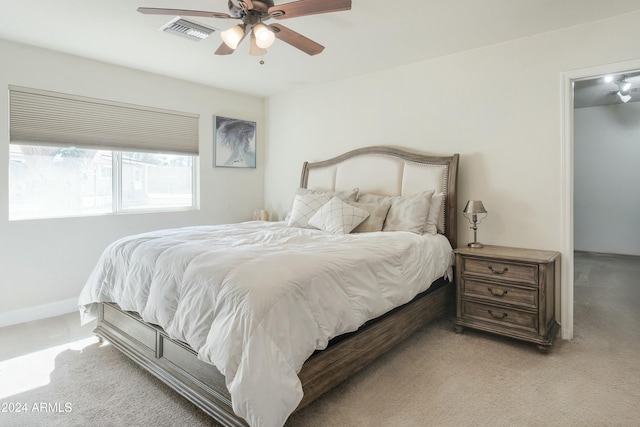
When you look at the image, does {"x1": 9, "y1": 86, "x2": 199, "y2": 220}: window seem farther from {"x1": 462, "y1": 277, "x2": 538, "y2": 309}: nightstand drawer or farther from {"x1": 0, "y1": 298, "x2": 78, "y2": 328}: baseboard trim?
{"x1": 462, "y1": 277, "x2": 538, "y2": 309}: nightstand drawer

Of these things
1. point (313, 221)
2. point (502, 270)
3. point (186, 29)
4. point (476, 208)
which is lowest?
point (502, 270)

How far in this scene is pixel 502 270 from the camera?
2719 mm

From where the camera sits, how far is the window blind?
129 inches

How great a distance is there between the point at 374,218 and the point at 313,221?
1.94 feet

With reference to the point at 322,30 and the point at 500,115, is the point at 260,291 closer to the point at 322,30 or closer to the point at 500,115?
the point at 322,30

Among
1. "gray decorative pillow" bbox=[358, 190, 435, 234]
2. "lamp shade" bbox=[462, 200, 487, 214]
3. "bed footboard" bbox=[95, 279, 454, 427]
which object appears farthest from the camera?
"gray decorative pillow" bbox=[358, 190, 435, 234]

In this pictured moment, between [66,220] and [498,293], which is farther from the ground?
[66,220]

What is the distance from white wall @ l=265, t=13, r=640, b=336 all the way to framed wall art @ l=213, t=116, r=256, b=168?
5.12 feet

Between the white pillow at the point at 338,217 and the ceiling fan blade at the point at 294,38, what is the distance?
1.37 m

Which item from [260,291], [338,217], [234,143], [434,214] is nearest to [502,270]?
[434,214]

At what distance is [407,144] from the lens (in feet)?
12.4

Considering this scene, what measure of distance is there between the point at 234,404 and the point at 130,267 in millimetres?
1320

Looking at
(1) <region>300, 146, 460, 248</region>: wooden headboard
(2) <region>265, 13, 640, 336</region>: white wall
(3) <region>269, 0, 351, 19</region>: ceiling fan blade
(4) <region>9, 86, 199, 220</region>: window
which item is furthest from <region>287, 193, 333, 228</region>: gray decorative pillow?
(3) <region>269, 0, 351, 19</region>: ceiling fan blade

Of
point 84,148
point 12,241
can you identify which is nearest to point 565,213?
point 84,148
